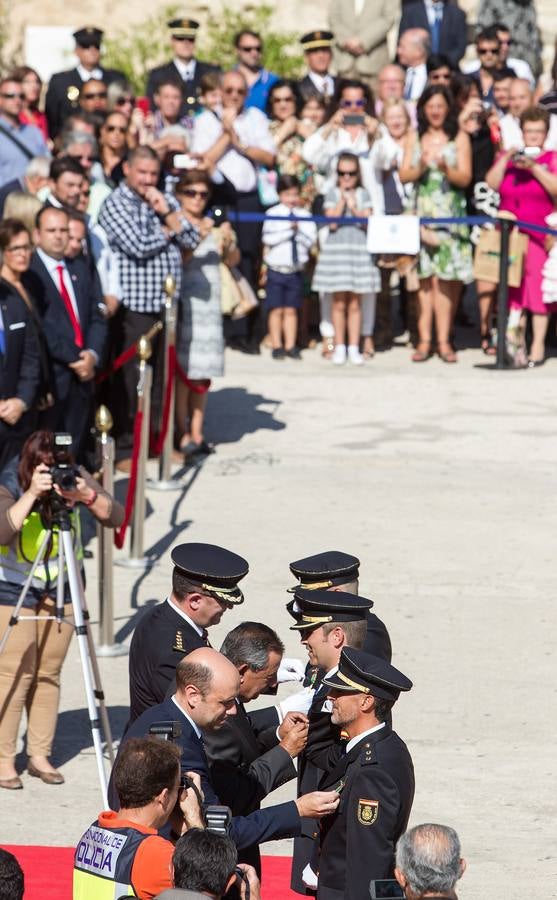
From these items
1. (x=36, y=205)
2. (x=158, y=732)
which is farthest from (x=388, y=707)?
(x=36, y=205)

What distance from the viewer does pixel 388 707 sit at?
19.1 ft

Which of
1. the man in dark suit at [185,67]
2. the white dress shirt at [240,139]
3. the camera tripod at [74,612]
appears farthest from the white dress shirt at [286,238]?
the camera tripod at [74,612]

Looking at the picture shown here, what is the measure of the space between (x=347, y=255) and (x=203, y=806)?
35.3ft

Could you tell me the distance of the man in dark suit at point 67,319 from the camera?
1108cm

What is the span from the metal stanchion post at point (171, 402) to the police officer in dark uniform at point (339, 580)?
19.5 feet

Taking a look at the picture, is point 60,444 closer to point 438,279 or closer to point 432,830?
point 432,830

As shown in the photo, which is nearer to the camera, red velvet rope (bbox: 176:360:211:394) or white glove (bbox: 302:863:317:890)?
white glove (bbox: 302:863:317:890)

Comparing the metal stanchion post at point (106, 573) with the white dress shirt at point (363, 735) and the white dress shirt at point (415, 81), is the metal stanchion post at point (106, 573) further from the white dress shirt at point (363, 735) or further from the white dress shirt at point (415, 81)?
the white dress shirt at point (415, 81)

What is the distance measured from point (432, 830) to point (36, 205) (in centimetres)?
763

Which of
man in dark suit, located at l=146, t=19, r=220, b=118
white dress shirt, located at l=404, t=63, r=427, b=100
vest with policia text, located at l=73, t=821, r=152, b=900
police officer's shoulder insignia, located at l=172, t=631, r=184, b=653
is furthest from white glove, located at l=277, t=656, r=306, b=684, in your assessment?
white dress shirt, located at l=404, t=63, r=427, b=100

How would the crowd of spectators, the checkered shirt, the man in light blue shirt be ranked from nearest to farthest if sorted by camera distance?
the checkered shirt → the crowd of spectators → the man in light blue shirt

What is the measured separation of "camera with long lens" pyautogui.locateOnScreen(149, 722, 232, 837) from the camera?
5.02m

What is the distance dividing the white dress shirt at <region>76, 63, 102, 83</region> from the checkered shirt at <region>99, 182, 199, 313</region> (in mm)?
4245

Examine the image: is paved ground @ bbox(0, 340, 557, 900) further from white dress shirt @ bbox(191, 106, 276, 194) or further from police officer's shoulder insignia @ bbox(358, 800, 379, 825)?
police officer's shoulder insignia @ bbox(358, 800, 379, 825)
